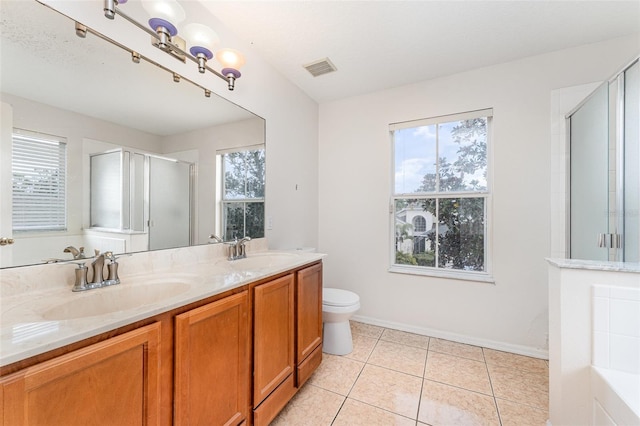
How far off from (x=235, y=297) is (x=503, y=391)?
1926 mm

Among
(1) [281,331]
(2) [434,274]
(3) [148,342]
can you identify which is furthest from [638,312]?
(3) [148,342]

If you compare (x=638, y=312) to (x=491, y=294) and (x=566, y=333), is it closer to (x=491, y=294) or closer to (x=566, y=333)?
(x=566, y=333)

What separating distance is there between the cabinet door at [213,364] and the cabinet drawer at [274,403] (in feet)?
0.30

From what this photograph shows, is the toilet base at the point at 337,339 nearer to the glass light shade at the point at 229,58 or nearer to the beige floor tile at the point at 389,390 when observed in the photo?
the beige floor tile at the point at 389,390

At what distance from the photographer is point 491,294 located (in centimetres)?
231

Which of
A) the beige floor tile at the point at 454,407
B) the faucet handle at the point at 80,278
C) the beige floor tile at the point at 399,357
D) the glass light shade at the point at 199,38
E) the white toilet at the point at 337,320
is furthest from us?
the white toilet at the point at 337,320

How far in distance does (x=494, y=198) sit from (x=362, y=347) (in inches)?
71.6

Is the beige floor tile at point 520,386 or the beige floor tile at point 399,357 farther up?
the beige floor tile at point 520,386

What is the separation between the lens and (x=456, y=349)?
2.28m

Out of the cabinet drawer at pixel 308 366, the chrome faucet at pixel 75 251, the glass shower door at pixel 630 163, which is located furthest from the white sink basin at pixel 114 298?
the glass shower door at pixel 630 163

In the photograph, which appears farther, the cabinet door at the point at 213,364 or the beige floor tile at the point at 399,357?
the beige floor tile at the point at 399,357

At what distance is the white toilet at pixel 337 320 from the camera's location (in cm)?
210

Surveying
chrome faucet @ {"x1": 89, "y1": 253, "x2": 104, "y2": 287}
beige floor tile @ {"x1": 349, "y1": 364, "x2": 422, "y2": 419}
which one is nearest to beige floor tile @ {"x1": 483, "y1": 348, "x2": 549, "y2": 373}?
beige floor tile @ {"x1": 349, "y1": 364, "x2": 422, "y2": 419}

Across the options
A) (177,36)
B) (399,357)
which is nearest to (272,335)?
(399,357)
